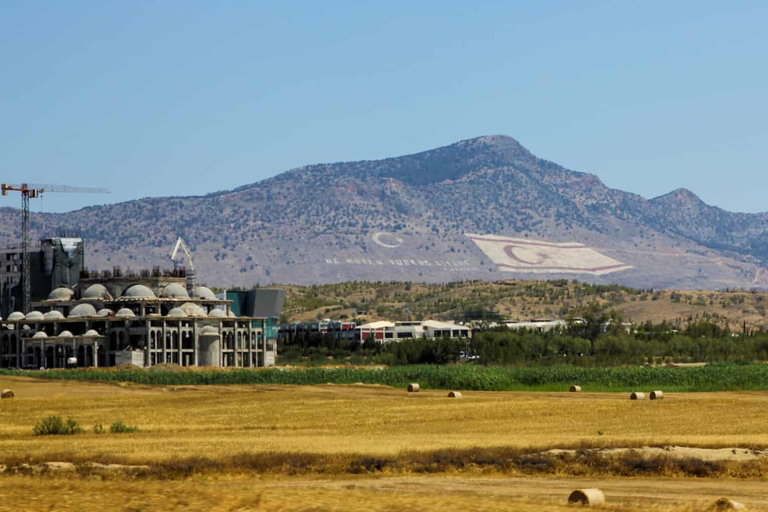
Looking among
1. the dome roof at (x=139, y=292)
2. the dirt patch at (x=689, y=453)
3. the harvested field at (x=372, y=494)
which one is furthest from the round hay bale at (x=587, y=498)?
the dome roof at (x=139, y=292)

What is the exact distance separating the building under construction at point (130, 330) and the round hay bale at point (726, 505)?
461 ft

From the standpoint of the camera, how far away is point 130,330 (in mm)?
168500

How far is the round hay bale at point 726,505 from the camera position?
1162 inches

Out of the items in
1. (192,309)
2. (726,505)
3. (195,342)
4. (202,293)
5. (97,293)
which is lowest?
(195,342)

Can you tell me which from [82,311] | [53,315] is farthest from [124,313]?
[53,315]

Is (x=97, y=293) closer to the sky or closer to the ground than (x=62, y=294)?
closer to the sky

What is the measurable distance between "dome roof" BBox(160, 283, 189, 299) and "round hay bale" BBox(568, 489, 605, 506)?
152 meters

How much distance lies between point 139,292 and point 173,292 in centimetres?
544

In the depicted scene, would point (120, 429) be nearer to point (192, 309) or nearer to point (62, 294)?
point (192, 309)

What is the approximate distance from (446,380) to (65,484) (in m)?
72.7

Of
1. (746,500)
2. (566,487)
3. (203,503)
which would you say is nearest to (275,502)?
(203,503)

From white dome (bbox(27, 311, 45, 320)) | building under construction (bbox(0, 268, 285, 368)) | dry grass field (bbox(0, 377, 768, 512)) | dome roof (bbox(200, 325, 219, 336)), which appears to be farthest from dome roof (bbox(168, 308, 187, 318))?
dry grass field (bbox(0, 377, 768, 512))

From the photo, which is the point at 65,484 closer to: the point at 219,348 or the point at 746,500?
the point at 746,500

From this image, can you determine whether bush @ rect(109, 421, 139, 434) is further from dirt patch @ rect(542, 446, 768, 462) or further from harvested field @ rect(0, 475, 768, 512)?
dirt patch @ rect(542, 446, 768, 462)
